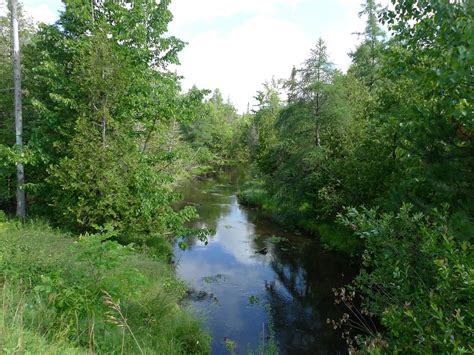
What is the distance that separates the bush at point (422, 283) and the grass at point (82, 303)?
2.78 metres

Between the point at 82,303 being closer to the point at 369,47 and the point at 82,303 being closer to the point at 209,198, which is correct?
the point at 209,198

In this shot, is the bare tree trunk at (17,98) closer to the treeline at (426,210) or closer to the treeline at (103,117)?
the treeline at (103,117)

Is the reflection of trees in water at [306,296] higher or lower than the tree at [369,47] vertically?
lower

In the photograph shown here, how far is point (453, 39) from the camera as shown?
141 inches

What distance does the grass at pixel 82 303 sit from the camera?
3.89m

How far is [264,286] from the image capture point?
1212 cm

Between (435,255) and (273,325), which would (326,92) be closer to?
(273,325)

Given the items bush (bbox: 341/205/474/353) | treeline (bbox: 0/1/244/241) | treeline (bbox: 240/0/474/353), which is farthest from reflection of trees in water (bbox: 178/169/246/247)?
bush (bbox: 341/205/474/353)

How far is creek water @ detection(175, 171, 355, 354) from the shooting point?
29.0ft

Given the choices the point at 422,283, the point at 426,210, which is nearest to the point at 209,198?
the point at 426,210

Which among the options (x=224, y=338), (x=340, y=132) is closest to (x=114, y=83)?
(x=224, y=338)

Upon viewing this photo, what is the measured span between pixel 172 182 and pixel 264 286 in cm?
525

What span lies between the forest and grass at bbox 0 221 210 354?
0.04m

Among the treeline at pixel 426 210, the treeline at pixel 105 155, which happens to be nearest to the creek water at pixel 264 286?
the treeline at pixel 105 155
